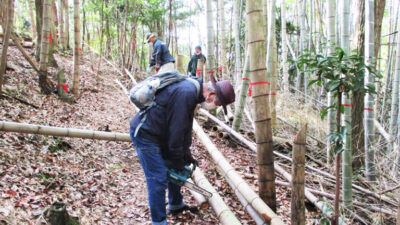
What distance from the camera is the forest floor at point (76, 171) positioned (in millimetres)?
2824

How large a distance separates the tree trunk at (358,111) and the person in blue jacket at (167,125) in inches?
126

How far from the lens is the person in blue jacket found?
2.36m

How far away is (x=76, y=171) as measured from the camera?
3.58 m

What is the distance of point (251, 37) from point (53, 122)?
3.68 m

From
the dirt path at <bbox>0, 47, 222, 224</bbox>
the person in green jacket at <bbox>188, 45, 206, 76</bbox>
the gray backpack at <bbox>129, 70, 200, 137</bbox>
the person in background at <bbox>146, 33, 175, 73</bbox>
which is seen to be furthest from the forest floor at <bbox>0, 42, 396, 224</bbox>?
the person in green jacket at <bbox>188, 45, 206, 76</bbox>

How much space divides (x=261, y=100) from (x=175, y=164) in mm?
997

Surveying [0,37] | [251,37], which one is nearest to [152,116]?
[251,37]

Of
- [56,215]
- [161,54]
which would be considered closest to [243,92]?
[161,54]

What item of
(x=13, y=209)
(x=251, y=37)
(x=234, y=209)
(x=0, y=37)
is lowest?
(x=234, y=209)

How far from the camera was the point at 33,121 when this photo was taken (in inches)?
171

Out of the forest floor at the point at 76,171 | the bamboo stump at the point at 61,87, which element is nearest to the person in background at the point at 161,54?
the forest floor at the point at 76,171

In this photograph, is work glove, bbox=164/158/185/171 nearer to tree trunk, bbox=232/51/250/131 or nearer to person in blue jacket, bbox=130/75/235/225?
person in blue jacket, bbox=130/75/235/225

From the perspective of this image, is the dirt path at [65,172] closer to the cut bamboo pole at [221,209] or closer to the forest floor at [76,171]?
the forest floor at [76,171]

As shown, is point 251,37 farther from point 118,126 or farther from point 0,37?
point 0,37
